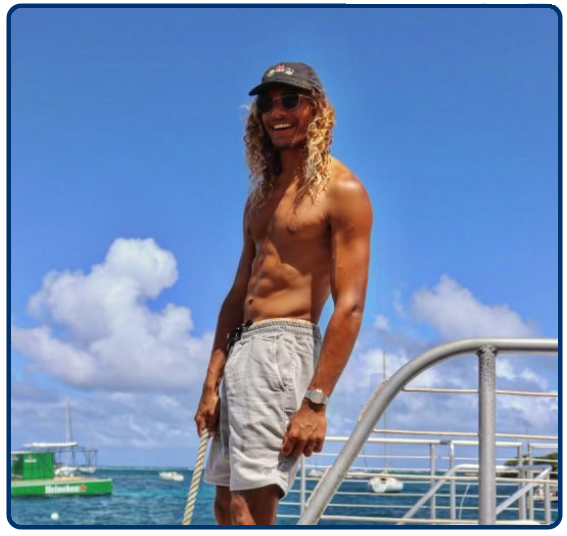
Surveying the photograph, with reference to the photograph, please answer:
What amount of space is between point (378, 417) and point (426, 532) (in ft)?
1.55

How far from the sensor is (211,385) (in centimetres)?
290

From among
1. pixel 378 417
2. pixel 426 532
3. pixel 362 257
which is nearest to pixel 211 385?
pixel 362 257

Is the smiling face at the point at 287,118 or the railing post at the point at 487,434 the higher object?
the smiling face at the point at 287,118

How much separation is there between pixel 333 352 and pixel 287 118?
0.78m

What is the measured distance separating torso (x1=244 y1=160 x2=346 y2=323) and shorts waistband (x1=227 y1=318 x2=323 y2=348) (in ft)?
0.07

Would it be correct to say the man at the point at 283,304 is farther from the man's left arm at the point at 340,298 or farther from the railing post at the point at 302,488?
the railing post at the point at 302,488

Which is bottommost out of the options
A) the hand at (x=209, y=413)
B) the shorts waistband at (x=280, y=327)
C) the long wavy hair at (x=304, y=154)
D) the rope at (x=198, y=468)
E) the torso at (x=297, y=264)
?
the rope at (x=198, y=468)

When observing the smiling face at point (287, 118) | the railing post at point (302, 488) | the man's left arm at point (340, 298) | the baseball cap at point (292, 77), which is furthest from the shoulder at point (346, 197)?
the railing post at point (302, 488)

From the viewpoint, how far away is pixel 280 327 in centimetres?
277

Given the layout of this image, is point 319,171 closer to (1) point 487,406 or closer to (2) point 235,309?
(2) point 235,309

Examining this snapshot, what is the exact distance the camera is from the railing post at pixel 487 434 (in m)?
1.99

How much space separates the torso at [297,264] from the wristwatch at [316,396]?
0.28 m

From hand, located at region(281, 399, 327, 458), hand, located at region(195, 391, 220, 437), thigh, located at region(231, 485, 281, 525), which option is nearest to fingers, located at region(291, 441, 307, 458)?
hand, located at region(281, 399, 327, 458)

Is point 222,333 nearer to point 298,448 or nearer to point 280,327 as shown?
point 280,327
